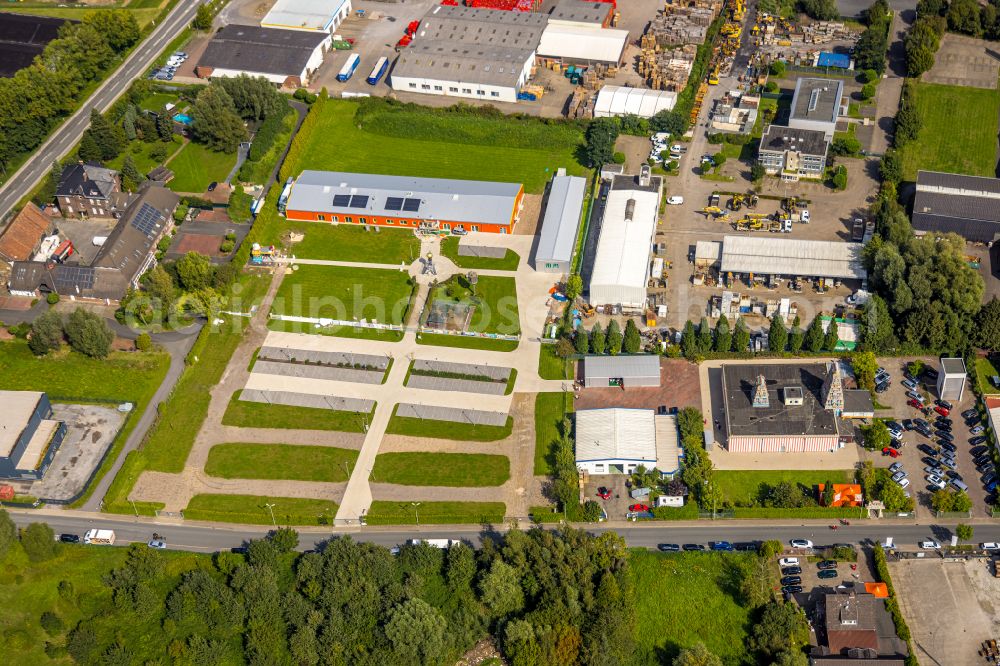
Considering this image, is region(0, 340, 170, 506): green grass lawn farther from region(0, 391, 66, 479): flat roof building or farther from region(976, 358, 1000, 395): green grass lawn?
region(976, 358, 1000, 395): green grass lawn

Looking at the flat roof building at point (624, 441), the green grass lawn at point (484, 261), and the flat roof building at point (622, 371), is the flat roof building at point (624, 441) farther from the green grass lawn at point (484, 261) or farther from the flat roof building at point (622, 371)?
the green grass lawn at point (484, 261)

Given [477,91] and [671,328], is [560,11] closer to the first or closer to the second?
[477,91]

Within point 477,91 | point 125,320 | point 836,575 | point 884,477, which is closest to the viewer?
point 836,575

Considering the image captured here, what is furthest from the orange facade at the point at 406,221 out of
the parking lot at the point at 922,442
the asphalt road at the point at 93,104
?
the parking lot at the point at 922,442

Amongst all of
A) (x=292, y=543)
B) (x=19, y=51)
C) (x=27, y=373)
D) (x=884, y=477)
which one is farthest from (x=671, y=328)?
(x=19, y=51)

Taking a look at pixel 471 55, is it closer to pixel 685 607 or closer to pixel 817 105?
pixel 817 105
